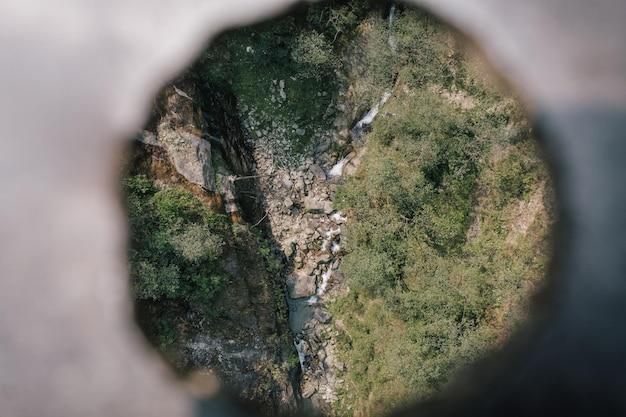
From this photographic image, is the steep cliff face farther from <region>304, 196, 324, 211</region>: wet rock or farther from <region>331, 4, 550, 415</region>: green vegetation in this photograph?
<region>331, 4, 550, 415</region>: green vegetation

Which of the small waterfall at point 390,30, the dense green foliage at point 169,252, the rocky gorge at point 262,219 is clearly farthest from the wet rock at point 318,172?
the small waterfall at point 390,30

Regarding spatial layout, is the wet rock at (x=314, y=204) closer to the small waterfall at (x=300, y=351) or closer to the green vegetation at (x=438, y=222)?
the green vegetation at (x=438, y=222)

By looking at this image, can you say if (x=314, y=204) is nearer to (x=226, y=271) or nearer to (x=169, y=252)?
(x=226, y=271)

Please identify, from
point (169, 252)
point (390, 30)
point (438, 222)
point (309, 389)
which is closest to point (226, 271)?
point (169, 252)

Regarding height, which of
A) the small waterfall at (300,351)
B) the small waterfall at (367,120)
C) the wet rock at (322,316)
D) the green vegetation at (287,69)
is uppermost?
the green vegetation at (287,69)

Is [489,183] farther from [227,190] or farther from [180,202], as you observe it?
[180,202]

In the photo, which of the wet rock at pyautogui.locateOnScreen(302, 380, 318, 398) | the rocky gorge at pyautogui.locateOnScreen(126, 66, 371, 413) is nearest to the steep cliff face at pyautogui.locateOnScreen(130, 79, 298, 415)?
the rocky gorge at pyautogui.locateOnScreen(126, 66, 371, 413)

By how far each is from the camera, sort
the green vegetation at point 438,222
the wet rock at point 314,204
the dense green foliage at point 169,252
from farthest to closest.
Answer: the wet rock at point 314,204, the green vegetation at point 438,222, the dense green foliage at point 169,252
